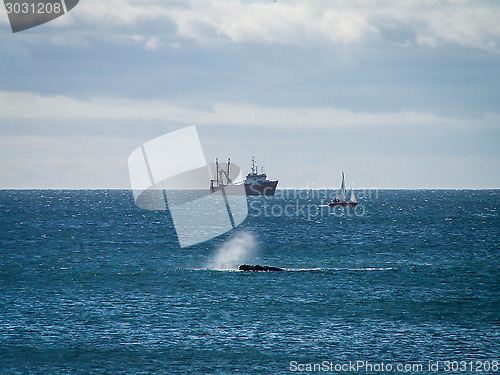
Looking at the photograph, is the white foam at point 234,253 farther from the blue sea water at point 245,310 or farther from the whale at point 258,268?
the whale at point 258,268

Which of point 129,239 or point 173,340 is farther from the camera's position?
point 129,239

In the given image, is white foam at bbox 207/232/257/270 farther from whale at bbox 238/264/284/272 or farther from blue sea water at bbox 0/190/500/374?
whale at bbox 238/264/284/272

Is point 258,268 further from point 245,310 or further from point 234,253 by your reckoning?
point 234,253

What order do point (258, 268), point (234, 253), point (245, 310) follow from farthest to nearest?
point (234, 253), point (258, 268), point (245, 310)

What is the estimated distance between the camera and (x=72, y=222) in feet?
534

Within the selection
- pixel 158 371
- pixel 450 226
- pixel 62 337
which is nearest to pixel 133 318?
pixel 62 337

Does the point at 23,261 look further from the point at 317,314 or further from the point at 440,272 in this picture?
the point at 440,272

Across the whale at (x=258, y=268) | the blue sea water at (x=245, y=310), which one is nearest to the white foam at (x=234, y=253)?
the blue sea water at (x=245, y=310)

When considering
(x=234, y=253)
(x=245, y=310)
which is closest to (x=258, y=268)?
→ (x=245, y=310)

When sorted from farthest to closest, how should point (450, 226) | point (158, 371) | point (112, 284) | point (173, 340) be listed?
point (450, 226) → point (112, 284) → point (173, 340) → point (158, 371)

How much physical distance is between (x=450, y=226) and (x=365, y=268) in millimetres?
80596

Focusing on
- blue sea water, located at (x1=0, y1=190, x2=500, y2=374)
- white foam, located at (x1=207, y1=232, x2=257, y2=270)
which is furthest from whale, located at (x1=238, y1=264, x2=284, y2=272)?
white foam, located at (x1=207, y1=232, x2=257, y2=270)

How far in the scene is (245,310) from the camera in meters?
52.4

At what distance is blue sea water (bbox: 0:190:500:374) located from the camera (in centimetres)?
3978
